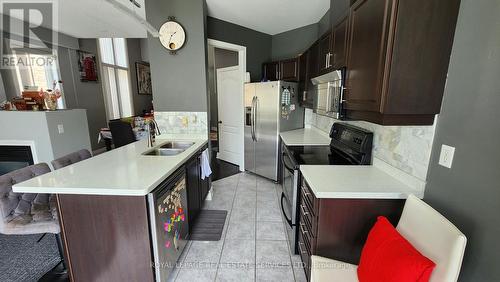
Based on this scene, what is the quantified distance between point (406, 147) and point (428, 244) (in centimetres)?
68

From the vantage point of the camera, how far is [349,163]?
1914 millimetres

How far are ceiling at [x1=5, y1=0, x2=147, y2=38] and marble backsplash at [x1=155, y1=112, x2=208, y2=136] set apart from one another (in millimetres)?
1264

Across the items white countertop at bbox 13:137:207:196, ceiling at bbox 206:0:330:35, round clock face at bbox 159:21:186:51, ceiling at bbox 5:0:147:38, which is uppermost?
ceiling at bbox 5:0:147:38

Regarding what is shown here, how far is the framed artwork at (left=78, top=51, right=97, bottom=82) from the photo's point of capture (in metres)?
5.07

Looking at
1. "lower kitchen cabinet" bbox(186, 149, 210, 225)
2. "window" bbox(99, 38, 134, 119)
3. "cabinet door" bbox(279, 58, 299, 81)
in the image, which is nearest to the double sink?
"lower kitchen cabinet" bbox(186, 149, 210, 225)

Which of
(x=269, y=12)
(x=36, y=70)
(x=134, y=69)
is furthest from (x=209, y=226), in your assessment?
(x=134, y=69)

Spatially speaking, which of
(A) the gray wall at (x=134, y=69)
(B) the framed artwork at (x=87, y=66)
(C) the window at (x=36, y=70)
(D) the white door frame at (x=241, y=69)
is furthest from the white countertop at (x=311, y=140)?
(A) the gray wall at (x=134, y=69)

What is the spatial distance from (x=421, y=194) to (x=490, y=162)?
439mm

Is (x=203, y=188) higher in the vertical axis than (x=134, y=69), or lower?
lower

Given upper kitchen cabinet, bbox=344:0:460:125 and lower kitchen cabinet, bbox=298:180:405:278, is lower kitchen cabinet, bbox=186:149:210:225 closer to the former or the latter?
lower kitchen cabinet, bbox=298:180:405:278

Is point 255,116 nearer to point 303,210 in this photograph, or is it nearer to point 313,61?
point 313,61

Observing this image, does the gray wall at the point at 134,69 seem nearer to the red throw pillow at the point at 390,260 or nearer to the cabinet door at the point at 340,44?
the cabinet door at the point at 340,44

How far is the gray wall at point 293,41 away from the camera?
12.2 ft

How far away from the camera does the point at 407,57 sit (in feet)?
3.63
